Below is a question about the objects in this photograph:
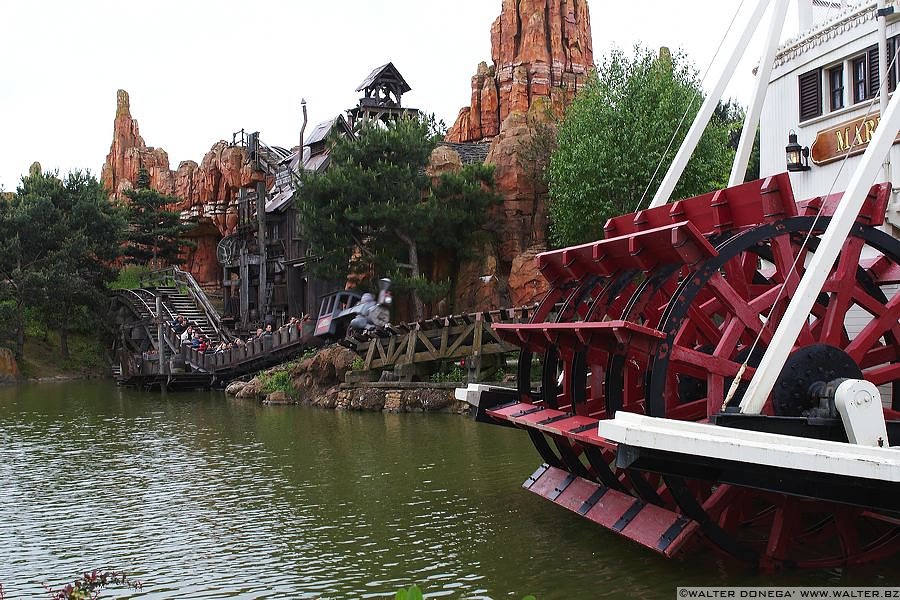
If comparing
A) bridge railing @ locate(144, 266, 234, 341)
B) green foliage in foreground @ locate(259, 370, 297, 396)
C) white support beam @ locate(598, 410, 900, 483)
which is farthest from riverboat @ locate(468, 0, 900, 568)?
bridge railing @ locate(144, 266, 234, 341)

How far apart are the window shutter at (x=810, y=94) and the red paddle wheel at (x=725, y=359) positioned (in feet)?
8.21

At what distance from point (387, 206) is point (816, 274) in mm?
20257

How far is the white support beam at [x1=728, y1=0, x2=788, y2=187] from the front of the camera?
10023mm

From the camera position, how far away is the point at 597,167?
2591 cm

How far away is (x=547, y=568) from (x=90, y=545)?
4116 mm

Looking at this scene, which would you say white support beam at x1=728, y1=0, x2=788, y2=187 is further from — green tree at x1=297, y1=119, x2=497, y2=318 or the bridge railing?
the bridge railing

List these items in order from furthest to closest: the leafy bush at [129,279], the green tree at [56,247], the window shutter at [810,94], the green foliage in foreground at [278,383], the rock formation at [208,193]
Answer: the rock formation at [208,193] < the leafy bush at [129,279] < the green tree at [56,247] < the green foliage in foreground at [278,383] < the window shutter at [810,94]

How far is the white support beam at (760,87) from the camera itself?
1002cm

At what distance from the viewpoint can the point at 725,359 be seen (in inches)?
308

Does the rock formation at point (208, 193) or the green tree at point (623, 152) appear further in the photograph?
the rock formation at point (208, 193)

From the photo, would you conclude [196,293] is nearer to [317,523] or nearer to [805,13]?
[805,13]

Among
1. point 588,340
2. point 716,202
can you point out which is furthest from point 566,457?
point 716,202

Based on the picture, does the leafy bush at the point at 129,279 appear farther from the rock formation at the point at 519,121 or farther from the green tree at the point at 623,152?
the green tree at the point at 623,152

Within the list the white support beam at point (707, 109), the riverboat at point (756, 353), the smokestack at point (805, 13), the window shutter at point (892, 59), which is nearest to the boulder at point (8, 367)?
the riverboat at point (756, 353)
